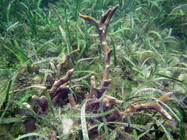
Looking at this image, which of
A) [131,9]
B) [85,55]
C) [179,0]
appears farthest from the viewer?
[131,9]

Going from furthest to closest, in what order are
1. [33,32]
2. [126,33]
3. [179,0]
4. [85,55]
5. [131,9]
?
[131,9]
[179,0]
[126,33]
[33,32]
[85,55]

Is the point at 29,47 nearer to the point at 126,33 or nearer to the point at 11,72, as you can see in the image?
the point at 11,72

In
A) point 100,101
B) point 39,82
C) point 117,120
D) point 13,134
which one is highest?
point 39,82

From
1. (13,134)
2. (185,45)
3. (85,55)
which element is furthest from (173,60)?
(13,134)

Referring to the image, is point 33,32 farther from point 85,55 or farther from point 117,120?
point 117,120

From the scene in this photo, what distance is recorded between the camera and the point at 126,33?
3760mm

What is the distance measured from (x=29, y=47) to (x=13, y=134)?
5.55ft

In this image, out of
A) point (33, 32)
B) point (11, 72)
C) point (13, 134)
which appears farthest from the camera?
point (33, 32)

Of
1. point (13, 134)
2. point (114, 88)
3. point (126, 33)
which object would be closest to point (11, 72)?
point (13, 134)

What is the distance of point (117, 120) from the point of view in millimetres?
1705

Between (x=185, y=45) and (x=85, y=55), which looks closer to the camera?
(x=85, y=55)

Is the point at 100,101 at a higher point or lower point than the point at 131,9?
lower

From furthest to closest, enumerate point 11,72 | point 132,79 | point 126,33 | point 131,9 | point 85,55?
point 131,9, point 126,33, point 85,55, point 132,79, point 11,72

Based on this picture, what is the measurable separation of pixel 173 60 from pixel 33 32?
380 centimetres
